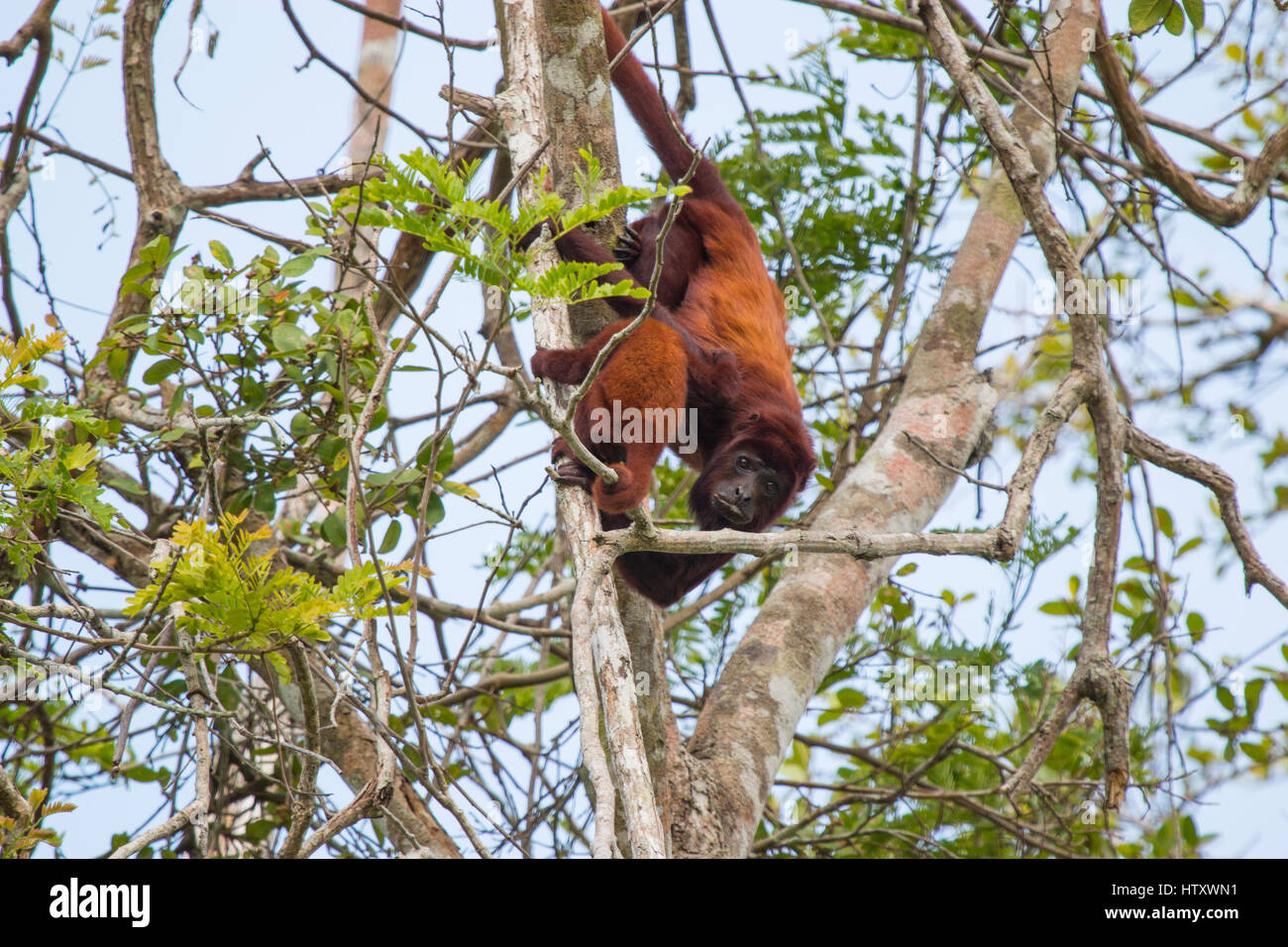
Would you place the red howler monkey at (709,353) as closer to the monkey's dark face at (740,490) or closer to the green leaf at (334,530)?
the monkey's dark face at (740,490)

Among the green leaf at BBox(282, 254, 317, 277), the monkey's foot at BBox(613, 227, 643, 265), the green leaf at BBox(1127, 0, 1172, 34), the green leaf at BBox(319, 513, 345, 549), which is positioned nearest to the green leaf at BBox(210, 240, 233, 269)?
the green leaf at BBox(282, 254, 317, 277)

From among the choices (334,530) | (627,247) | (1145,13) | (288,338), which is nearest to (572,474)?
(334,530)

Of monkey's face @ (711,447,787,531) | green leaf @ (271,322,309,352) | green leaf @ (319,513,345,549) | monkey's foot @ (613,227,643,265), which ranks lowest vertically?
green leaf @ (319,513,345,549)

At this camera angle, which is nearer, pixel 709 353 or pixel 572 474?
pixel 572 474

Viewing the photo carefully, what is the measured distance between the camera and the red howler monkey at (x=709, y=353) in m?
4.00

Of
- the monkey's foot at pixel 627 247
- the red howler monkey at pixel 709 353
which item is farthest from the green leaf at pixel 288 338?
the monkey's foot at pixel 627 247

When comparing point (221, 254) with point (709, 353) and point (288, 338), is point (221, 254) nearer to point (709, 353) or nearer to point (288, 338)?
point (288, 338)

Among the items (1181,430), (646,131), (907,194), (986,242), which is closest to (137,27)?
(646,131)

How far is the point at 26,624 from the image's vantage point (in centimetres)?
251

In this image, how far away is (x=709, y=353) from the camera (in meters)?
4.45

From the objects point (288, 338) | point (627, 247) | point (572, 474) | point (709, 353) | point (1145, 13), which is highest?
point (1145, 13)

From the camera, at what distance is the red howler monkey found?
4.00 metres

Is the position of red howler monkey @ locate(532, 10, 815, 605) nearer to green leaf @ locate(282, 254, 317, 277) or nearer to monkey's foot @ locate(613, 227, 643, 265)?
monkey's foot @ locate(613, 227, 643, 265)

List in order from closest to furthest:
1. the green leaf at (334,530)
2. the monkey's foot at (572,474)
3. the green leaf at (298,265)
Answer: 1. the monkey's foot at (572,474)
2. the green leaf at (298,265)
3. the green leaf at (334,530)
